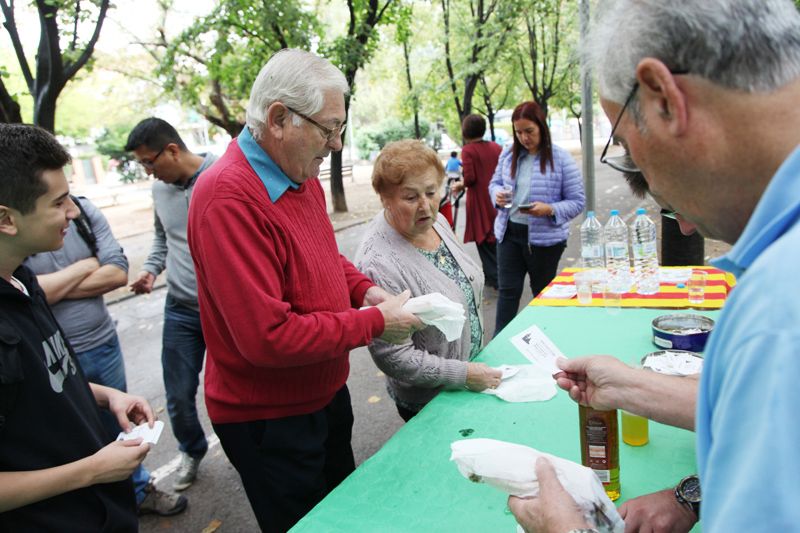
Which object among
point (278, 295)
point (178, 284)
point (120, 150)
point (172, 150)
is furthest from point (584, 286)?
point (120, 150)

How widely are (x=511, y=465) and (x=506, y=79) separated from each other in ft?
82.0

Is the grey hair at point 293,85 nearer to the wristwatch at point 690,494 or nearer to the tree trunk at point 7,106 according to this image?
the wristwatch at point 690,494

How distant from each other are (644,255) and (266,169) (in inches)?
97.4

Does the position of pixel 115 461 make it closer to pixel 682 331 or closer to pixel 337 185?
pixel 682 331

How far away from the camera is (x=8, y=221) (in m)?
1.60

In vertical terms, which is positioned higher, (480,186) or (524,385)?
(480,186)

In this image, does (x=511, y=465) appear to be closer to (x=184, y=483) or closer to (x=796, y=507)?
(x=796, y=507)

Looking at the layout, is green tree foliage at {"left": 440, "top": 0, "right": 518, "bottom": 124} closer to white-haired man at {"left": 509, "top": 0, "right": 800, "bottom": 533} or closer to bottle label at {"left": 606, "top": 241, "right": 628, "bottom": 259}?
bottle label at {"left": 606, "top": 241, "right": 628, "bottom": 259}

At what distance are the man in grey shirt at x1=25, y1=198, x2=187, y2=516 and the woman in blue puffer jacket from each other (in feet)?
9.01

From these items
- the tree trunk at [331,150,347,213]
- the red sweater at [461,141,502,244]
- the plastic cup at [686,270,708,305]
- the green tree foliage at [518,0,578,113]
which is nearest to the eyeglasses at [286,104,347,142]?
the plastic cup at [686,270,708,305]

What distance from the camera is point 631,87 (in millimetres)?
818

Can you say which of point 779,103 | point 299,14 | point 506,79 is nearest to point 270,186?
point 779,103

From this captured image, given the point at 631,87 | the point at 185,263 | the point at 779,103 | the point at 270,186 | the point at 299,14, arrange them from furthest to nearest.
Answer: the point at 299,14 < the point at 185,263 < the point at 270,186 < the point at 631,87 < the point at 779,103

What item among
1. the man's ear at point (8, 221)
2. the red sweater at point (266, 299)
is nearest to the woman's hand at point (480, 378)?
the red sweater at point (266, 299)
